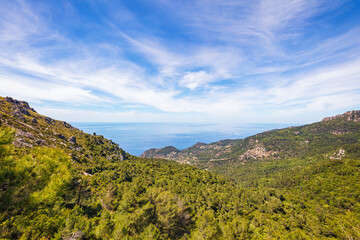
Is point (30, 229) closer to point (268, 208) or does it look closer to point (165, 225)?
point (165, 225)

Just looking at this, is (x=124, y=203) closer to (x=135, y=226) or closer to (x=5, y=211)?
(x=135, y=226)

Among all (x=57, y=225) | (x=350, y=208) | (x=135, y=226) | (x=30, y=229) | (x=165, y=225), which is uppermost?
(x=30, y=229)

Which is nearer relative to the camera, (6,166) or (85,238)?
(6,166)

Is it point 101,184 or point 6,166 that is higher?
point 6,166

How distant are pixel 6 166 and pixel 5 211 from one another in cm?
388

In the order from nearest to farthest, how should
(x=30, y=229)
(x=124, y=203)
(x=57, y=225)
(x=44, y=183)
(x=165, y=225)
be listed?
(x=30, y=229)
(x=57, y=225)
(x=44, y=183)
(x=165, y=225)
(x=124, y=203)

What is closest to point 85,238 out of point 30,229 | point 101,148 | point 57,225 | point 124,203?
point 57,225

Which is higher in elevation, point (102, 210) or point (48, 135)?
point (48, 135)

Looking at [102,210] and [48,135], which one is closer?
[102,210]

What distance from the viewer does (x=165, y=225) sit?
28828 mm

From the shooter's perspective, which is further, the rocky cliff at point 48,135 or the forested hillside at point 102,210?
the rocky cliff at point 48,135

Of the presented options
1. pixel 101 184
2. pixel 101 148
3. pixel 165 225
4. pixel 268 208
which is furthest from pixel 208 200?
pixel 101 148

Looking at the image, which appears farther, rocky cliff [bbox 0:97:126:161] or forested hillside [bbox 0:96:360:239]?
rocky cliff [bbox 0:97:126:161]

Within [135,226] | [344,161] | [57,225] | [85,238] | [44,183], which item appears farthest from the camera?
[344,161]
